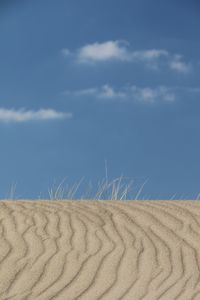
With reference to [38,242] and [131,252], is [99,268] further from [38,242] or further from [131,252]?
[38,242]

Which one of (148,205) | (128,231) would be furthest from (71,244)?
(148,205)

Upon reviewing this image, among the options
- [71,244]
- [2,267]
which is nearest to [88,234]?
[71,244]

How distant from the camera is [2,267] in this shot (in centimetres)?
490

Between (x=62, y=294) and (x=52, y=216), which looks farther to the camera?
(x=52, y=216)

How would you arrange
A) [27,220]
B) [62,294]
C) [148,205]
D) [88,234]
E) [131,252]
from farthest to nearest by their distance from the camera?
1. [148,205]
2. [27,220]
3. [88,234]
4. [131,252]
5. [62,294]

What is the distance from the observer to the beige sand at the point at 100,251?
4586mm

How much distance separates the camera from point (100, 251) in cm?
533

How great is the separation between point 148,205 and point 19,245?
2043 mm

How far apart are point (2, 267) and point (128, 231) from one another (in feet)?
4.98

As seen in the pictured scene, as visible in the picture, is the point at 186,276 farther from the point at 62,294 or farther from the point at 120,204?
the point at 120,204

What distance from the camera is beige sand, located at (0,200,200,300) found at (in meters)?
4.59

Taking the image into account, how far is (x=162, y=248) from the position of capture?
5516 millimetres

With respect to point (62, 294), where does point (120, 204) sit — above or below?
above

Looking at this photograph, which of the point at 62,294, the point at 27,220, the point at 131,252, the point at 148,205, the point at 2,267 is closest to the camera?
the point at 62,294
